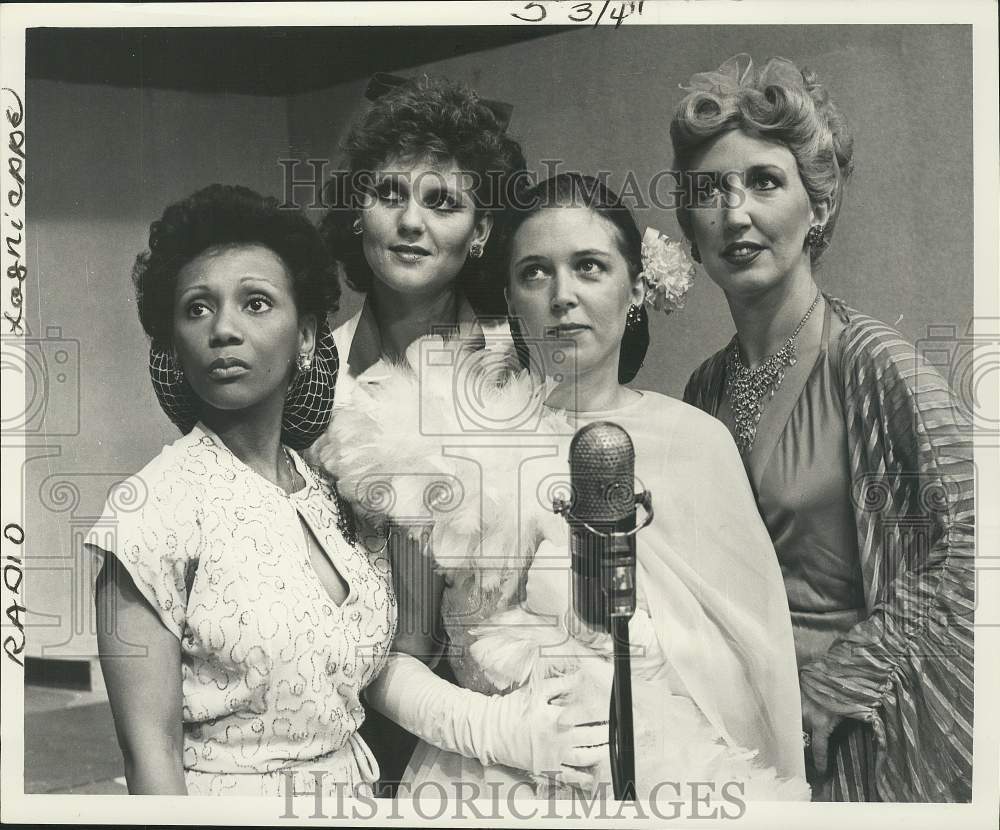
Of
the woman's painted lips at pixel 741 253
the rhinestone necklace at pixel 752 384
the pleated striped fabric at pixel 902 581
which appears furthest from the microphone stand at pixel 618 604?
the woman's painted lips at pixel 741 253

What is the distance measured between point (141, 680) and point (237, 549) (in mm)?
458

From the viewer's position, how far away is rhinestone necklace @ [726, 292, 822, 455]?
2654 millimetres

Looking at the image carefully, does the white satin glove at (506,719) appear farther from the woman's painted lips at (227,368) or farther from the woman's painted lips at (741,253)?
the woman's painted lips at (741,253)

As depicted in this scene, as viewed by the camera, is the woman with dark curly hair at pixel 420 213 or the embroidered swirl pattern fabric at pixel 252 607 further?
the woman with dark curly hair at pixel 420 213

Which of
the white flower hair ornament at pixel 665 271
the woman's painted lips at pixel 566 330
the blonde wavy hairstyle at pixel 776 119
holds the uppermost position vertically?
the blonde wavy hairstyle at pixel 776 119

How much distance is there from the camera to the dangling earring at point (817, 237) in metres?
2.66

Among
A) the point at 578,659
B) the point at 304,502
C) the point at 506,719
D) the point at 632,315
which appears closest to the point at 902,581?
the point at 578,659

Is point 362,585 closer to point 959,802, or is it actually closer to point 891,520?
point 891,520

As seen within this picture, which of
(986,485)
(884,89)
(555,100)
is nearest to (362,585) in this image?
(555,100)

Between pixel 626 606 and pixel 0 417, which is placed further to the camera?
pixel 0 417

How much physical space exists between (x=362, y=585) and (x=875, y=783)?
152 cm

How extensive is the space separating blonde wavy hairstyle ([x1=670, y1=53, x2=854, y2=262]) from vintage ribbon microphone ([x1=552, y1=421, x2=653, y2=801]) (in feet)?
2.14

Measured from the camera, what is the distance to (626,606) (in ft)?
8.57

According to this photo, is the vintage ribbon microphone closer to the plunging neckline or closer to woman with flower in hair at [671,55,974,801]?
woman with flower in hair at [671,55,974,801]
